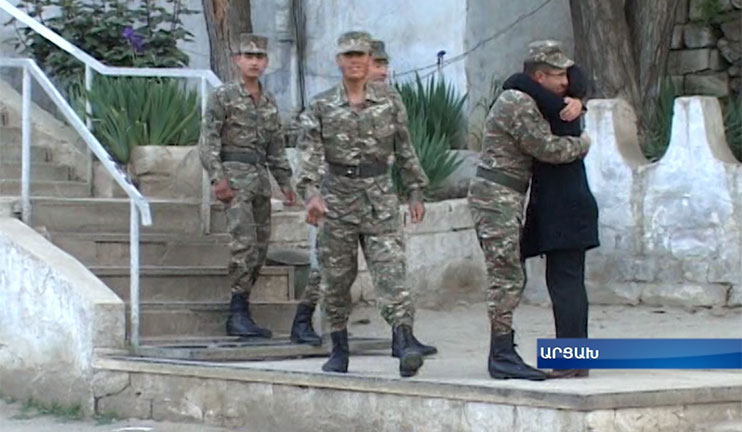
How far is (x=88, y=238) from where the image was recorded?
36.8ft

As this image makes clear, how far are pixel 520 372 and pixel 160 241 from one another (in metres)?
3.98

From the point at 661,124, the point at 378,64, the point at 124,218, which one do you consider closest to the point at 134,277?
the point at 124,218

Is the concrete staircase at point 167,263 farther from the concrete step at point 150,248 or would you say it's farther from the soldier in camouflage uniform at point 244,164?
the soldier in camouflage uniform at point 244,164

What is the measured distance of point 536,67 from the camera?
839 cm

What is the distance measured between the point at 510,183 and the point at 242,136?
275 cm

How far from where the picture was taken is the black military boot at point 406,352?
8445 mm

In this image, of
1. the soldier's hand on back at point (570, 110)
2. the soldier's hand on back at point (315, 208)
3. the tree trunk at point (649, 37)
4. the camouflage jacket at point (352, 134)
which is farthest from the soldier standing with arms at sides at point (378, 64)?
the tree trunk at point (649, 37)

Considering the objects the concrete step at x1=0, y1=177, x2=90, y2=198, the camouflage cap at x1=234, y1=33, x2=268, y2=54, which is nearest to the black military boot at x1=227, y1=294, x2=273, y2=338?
the camouflage cap at x1=234, y1=33, x2=268, y2=54

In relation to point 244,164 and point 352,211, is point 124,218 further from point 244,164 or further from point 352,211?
point 352,211

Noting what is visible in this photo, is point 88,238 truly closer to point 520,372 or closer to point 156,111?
point 156,111

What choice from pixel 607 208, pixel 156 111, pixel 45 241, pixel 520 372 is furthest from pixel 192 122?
pixel 520 372

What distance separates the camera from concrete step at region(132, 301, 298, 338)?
10.6 meters

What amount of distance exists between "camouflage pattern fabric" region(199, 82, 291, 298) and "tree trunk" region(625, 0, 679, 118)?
14.0ft

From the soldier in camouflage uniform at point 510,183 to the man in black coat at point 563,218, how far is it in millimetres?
72
